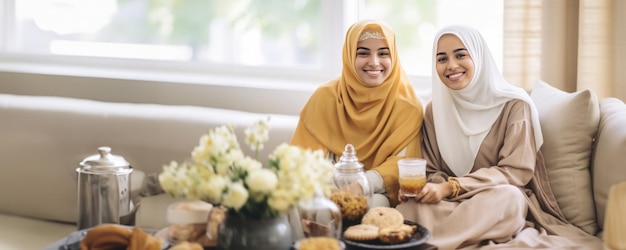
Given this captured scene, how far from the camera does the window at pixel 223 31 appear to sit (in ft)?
12.6

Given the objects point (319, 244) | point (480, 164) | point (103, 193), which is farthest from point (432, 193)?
point (103, 193)

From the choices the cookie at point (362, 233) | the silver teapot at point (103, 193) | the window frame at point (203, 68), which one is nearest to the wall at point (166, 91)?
the window frame at point (203, 68)

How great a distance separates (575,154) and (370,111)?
26.5 inches

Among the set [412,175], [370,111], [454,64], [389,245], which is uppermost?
[454,64]

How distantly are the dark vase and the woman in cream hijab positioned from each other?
0.67 metres

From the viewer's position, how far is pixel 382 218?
2.60m

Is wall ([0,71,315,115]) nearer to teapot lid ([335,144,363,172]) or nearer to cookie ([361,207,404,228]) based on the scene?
teapot lid ([335,144,363,172])

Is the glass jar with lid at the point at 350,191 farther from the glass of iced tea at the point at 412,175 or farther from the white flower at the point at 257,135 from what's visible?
the white flower at the point at 257,135

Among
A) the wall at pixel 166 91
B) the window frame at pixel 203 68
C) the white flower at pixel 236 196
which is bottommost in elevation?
the white flower at pixel 236 196

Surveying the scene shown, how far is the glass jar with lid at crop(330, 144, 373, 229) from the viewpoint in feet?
8.79

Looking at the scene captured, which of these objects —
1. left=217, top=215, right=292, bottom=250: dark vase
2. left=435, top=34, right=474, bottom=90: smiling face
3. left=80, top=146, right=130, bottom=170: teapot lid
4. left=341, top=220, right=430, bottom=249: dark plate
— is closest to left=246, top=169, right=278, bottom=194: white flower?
left=217, top=215, right=292, bottom=250: dark vase

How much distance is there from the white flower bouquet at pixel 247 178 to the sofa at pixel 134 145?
3.12 feet

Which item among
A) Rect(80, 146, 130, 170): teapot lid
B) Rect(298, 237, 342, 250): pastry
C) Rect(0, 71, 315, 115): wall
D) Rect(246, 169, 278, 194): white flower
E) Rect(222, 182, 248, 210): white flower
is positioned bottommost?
Rect(298, 237, 342, 250): pastry

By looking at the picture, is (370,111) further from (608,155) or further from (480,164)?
(608,155)
